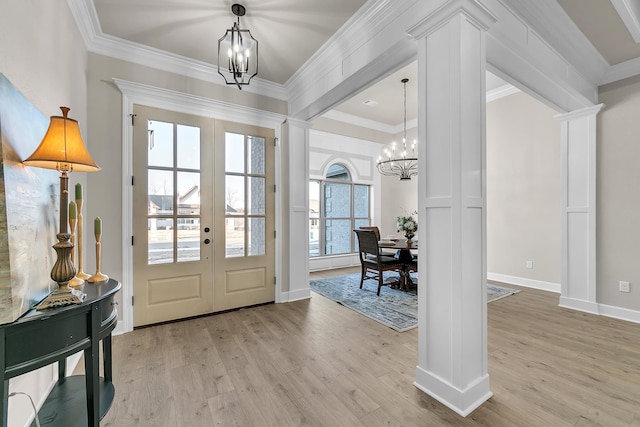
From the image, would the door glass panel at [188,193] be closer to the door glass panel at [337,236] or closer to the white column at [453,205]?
the white column at [453,205]

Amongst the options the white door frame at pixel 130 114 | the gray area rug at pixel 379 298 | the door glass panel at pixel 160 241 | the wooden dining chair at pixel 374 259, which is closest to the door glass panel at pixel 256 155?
the white door frame at pixel 130 114

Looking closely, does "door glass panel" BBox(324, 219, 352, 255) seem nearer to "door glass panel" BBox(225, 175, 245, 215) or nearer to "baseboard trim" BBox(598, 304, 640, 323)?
"door glass panel" BBox(225, 175, 245, 215)

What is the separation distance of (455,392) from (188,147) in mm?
3402

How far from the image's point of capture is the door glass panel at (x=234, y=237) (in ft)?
11.4

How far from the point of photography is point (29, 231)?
139cm

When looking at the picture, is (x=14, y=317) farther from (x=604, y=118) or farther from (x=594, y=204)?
(x=604, y=118)

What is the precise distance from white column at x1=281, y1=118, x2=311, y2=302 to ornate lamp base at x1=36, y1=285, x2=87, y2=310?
2653 mm

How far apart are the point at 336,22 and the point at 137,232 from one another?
2928 mm

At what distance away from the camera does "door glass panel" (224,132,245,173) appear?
3484mm

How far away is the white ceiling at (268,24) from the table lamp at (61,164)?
1615 millimetres

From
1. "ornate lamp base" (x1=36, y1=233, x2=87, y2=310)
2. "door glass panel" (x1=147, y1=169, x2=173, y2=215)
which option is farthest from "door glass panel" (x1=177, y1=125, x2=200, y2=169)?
"ornate lamp base" (x1=36, y1=233, x2=87, y2=310)

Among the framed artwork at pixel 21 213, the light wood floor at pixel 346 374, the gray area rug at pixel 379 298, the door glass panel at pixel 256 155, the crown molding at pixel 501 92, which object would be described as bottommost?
the light wood floor at pixel 346 374

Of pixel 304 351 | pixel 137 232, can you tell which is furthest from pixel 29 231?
pixel 304 351

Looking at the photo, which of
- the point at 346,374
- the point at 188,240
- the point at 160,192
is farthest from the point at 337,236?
the point at 346,374
